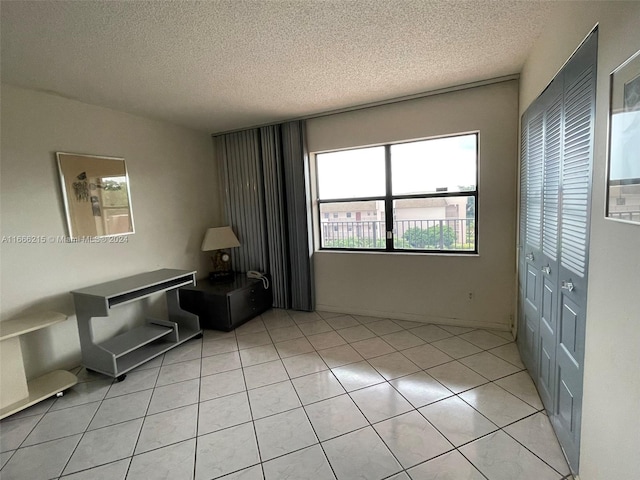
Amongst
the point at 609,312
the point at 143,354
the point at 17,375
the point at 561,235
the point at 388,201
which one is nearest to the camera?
the point at 609,312

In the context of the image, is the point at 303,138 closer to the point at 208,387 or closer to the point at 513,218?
the point at 513,218

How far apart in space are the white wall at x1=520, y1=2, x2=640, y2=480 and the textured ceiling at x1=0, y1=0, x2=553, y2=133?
0.71m

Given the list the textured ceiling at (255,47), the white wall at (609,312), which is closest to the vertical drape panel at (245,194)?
the textured ceiling at (255,47)

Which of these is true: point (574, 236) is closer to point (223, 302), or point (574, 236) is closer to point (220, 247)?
point (223, 302)

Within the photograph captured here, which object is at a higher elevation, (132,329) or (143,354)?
(132,329)

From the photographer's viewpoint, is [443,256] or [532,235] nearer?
[532,235]

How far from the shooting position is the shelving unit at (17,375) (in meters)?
2.02

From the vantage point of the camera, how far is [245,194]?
405cm

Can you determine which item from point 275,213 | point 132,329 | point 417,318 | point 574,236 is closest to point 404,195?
point 417,318

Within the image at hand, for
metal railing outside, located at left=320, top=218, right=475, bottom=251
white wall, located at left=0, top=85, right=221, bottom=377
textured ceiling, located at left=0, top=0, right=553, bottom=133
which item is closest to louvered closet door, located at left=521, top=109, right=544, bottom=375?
textured ceiling, located at left=0, top=0, right=553, bottom=133

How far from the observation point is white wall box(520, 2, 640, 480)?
96 cm

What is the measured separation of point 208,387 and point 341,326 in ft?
5.07

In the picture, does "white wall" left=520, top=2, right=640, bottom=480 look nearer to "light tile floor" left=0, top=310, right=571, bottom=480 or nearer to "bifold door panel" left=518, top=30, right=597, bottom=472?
"bifold door panel" left=518, top=30, right=597, bottom=472

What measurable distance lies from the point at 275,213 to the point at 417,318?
7.07ft
